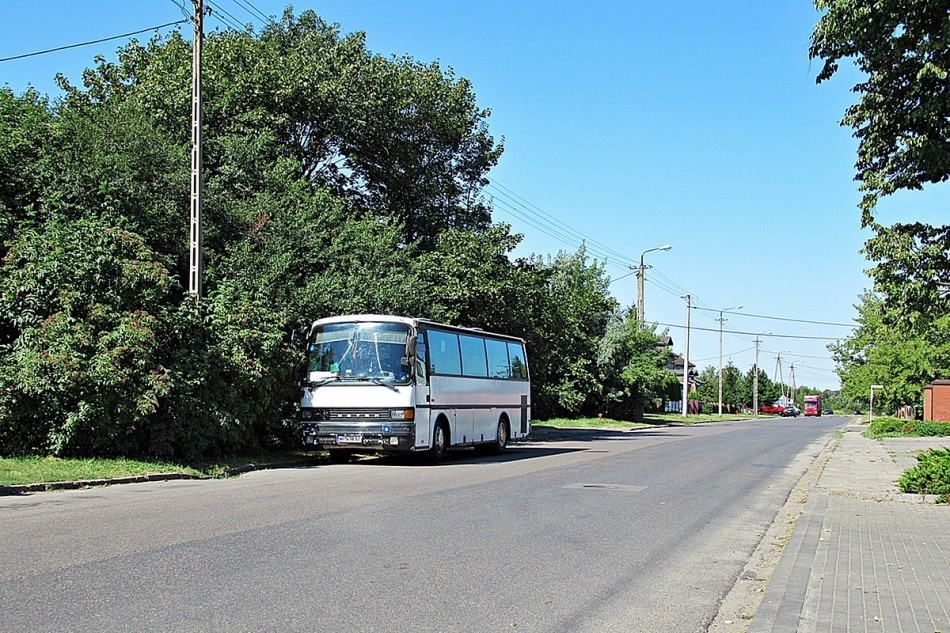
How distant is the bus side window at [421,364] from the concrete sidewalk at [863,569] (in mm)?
8199

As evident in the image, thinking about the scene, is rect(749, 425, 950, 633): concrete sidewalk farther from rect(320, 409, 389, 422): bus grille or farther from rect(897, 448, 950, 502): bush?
rect(320, 409, 389, 422): bus grille

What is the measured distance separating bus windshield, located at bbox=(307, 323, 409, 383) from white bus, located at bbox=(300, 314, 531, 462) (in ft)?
0.07

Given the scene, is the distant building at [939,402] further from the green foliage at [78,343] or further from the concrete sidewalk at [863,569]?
the green foliage at [78,343]

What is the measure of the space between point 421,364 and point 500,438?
6025 mm

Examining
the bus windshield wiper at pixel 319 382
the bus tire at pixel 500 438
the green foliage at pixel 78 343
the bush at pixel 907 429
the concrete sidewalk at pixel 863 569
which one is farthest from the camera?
the bush at pixel 907 429

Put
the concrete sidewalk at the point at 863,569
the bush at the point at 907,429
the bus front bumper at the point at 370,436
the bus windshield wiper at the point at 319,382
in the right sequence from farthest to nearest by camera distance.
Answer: the bush at the point at 907,429, the bus windshield wiper at the point at 319,382, the bus front bumper at the point at 370,436, the concrete sidewalk at the point at 863,569

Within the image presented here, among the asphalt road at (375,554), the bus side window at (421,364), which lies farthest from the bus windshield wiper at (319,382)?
the asphalt road at (375,554)

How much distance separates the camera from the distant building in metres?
46.3

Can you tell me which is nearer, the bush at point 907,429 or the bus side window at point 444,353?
the bus side window at point 444,353

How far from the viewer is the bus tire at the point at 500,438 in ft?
79.9

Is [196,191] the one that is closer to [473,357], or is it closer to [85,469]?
[85,469]

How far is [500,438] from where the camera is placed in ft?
80.4

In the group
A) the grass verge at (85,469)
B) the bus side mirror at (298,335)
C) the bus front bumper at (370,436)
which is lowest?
the grass verge at (85,469)

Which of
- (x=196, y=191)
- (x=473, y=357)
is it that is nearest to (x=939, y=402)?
(x=473, y=357)
